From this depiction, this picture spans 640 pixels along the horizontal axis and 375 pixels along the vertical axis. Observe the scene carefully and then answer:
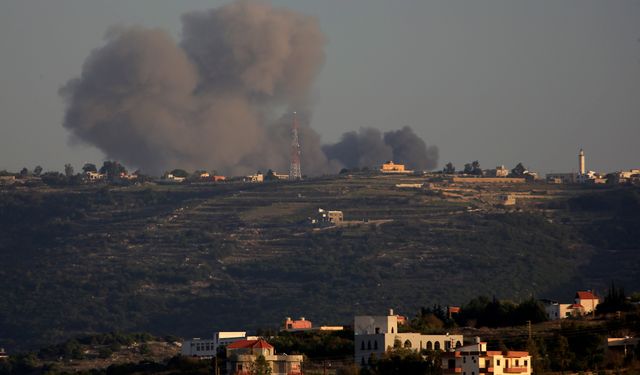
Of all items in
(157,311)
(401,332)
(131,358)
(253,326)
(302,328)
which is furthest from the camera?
(157,311)

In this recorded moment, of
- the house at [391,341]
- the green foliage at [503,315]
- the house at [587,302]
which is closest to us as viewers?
the house at [391,341]

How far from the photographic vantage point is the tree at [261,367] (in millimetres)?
84312

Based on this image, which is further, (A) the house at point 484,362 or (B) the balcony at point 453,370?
(B) the balcony at point 453,370

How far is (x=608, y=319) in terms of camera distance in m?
98.5

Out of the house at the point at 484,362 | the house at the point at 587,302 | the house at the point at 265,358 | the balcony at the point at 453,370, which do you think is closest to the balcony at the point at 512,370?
the house at the point at 484,362

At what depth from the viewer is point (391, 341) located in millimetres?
92500

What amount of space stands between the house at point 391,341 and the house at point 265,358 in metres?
2.54

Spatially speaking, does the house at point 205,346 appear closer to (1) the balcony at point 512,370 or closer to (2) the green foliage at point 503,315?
(2) the green foliage at point 503,315

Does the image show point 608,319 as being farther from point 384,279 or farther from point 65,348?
point 384,279

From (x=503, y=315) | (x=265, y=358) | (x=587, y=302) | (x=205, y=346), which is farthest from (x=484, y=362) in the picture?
(x=205, y=346)

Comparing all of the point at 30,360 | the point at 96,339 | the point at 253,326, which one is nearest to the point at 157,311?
the point at 253,326

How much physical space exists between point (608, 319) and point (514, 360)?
1843 centimetres

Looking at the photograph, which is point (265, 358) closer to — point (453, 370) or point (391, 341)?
point (391, 341)

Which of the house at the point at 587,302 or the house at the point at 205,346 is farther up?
the house at the point at 587,302
